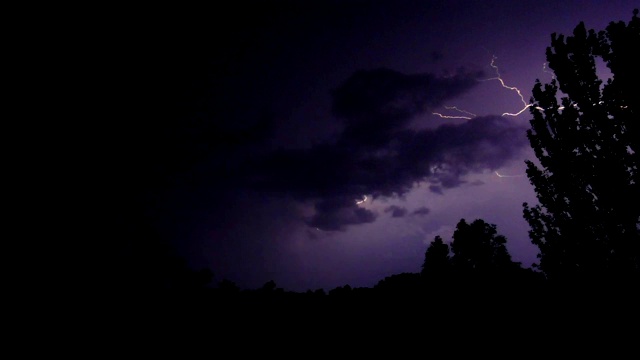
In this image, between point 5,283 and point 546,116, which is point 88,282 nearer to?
point 5,283

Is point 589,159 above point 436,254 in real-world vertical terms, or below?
above

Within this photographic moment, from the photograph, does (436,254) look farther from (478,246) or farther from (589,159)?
(589,159)

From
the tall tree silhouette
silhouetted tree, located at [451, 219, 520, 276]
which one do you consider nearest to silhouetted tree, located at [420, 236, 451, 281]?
silhouetted tree, located at [451, 219, 520, 276]

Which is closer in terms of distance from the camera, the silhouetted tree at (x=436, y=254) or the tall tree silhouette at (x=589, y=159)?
the tall tree silhouette at (x=589, y=159)

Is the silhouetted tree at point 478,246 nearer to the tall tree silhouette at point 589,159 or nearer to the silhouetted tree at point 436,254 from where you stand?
the silhouetted tree at point 436,254

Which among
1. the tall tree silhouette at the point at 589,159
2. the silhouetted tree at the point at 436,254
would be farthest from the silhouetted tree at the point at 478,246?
the tall tree silhouette at the point at 589,159

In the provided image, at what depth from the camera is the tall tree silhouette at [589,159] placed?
30.0 ft

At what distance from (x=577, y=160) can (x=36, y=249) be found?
1540 centimetres

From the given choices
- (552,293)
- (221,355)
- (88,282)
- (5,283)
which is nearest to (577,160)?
(552,293)

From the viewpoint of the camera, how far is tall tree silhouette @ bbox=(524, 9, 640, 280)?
9133 millimetres

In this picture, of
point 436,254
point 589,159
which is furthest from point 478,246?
point 589,159

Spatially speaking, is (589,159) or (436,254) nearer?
(589,159)

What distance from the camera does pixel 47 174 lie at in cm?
495

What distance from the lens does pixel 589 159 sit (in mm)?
10148
